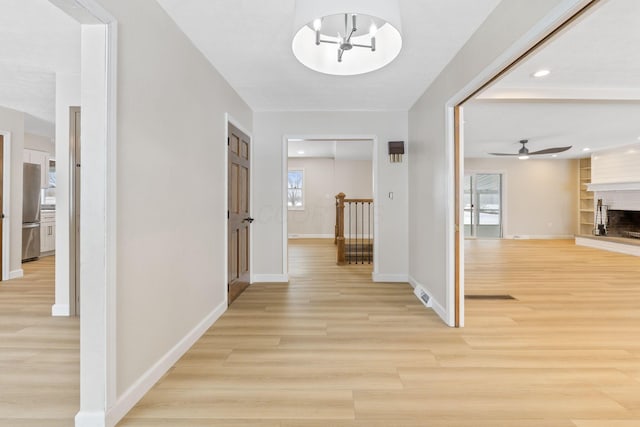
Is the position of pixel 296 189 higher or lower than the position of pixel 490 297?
higher

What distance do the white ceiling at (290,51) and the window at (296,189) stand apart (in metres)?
5.74

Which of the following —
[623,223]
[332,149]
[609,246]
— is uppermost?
[332,149]

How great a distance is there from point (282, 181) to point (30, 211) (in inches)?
185

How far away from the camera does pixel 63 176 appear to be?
132 inches

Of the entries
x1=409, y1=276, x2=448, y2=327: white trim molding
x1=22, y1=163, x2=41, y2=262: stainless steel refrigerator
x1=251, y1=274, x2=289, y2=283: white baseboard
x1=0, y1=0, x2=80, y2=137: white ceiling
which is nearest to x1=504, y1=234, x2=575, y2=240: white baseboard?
x1=409, y1=276, x2=448, y2=327: white trim molding

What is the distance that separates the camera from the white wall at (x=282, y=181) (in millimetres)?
4629

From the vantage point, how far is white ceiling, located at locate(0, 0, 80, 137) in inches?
92.0

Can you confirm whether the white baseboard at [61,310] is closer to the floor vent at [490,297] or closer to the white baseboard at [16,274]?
the white baseboard at [16,274]

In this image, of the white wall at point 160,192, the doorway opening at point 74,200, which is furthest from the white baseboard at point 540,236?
the doorway opening at point 74,200

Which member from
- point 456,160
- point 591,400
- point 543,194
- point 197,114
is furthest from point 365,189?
point 591,400

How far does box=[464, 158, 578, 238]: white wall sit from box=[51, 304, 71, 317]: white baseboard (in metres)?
9.95

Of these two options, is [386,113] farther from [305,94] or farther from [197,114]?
[197,114]

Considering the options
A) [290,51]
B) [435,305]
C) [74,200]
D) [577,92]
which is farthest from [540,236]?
[74,200]

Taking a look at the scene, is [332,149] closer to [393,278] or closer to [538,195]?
[393,278]
